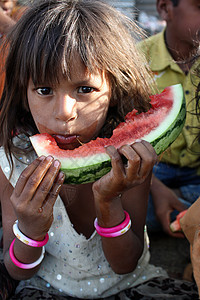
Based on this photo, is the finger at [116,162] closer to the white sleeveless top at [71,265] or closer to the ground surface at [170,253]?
the white sleeveless top at [71,265]

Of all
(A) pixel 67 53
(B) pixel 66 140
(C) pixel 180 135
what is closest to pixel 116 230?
(B) pixel 66 140

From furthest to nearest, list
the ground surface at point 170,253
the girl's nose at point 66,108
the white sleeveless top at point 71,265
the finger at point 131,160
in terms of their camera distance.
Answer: the ground surface at point 170,253, the white sleeveless top at point 71,265, the girl's nose at point 66,108, the finger at point 131,160

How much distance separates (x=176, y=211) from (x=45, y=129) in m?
1.96

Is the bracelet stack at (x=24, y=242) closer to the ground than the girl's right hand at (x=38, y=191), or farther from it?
closer to the ground

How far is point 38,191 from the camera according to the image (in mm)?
1603

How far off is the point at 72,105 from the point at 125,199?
2.24 ft

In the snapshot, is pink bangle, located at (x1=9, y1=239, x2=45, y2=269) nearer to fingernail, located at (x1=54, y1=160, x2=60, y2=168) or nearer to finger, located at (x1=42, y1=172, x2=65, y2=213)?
finger, located at (x1=42, y1=172, x2=65, y2=213)

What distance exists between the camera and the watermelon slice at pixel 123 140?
1.69m

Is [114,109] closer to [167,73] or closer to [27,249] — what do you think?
[27,249]

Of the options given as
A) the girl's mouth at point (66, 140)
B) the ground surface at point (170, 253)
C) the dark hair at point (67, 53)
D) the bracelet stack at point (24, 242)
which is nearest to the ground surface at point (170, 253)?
the ground surface at point (170, 253)

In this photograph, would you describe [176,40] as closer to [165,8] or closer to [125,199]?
[165,8]

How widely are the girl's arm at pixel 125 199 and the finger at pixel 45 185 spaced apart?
211 millimetres

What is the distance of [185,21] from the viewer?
11.9 feet

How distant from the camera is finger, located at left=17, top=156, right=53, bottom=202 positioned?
156 cm
